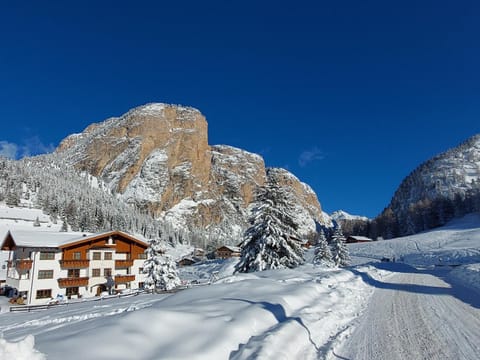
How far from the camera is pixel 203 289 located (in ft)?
37.6

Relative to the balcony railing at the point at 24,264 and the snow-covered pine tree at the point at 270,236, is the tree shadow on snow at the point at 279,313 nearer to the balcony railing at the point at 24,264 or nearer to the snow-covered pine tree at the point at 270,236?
the snow-covered pine tree at the point at 270,236

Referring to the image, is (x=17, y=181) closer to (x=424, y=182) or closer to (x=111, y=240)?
(x=111, y=240)

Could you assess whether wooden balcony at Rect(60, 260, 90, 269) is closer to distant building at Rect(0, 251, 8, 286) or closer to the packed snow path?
distant building at Rect(0, 251, 8, 286)

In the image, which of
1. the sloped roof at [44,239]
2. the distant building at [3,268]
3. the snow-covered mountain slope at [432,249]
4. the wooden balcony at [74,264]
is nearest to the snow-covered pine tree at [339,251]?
the snow-covered mountain slope at [432,249]

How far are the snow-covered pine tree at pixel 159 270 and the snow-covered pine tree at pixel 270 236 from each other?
1569 centimetres

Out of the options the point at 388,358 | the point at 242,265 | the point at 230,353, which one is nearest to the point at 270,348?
the point at 230,353

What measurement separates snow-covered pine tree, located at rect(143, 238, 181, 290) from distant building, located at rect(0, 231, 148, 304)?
5711 mm

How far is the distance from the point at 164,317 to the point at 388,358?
4303mm

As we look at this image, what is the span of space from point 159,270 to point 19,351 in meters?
35.4

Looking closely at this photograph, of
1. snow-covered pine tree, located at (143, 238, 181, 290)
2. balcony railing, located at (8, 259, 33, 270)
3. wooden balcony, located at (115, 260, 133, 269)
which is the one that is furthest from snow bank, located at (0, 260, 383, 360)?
wooden balcony, located at (115, 260, 133, 269)

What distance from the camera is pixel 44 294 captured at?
36031mm

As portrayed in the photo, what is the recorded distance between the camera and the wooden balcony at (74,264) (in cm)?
3806

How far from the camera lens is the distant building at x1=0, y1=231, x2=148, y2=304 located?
1399 inches

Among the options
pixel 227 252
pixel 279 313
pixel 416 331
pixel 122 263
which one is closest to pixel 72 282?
pixel 122 263
